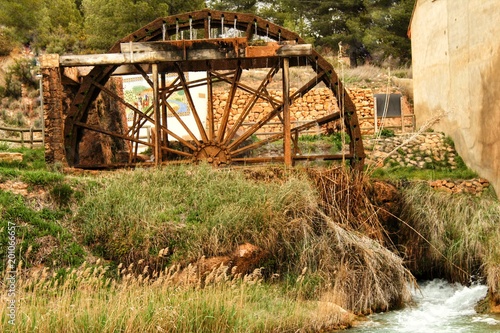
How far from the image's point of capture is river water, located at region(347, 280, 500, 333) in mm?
12531

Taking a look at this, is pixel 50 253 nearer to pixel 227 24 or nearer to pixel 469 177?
pixel 227 24

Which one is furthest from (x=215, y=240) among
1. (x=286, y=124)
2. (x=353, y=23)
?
(x=353, y=23)

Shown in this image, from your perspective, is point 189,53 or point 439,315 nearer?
point 439,315

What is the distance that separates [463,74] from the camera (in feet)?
66.7

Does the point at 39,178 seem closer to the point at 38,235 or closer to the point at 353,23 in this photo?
the point at 38,235

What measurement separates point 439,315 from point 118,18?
26.1 m

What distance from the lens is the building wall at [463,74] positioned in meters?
18.4

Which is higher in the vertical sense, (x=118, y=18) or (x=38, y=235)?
(x=118, y=18)

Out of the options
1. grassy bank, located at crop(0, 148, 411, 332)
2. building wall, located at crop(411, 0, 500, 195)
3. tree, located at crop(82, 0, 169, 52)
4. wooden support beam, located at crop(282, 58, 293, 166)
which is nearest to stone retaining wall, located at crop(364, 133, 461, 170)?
building wall, located at crop(411, 0, 500, 195)

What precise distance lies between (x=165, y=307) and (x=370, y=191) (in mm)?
7556

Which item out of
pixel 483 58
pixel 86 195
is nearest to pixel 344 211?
pixel 86 195

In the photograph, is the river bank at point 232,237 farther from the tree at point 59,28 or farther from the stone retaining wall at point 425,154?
the tree at point 59,28

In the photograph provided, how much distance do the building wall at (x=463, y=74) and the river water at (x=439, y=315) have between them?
3.90m

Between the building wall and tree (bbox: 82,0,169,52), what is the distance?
15.1m
